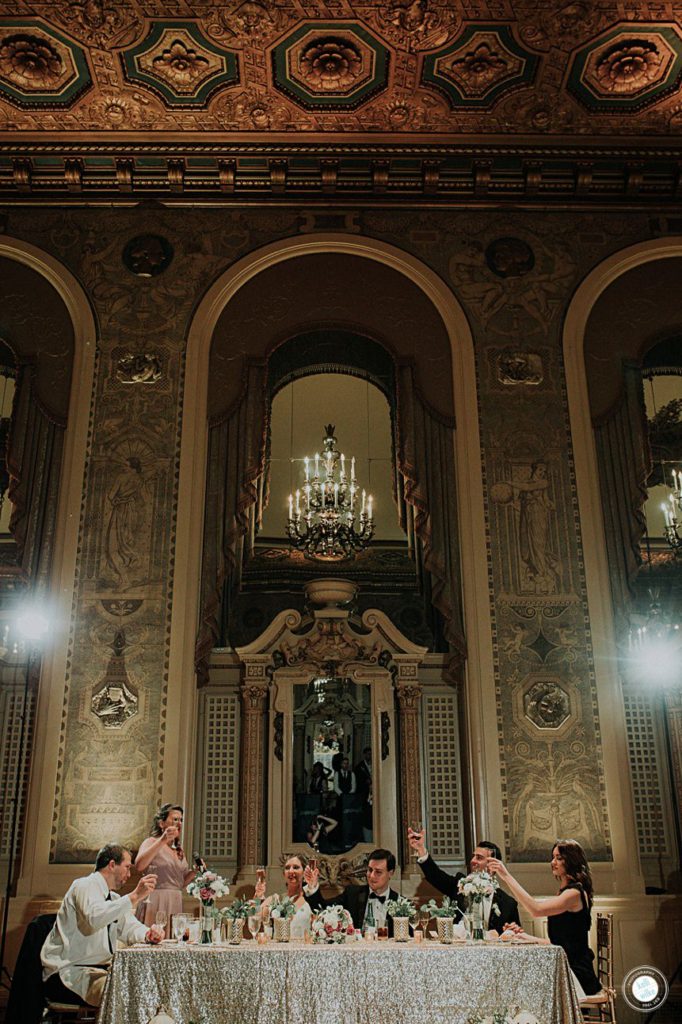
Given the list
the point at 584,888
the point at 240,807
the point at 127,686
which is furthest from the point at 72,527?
the point at 584,888

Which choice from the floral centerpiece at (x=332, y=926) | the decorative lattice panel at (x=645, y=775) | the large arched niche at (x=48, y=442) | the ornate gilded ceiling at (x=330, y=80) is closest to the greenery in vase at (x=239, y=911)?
the floral centerpiece at (x=332, y=926)

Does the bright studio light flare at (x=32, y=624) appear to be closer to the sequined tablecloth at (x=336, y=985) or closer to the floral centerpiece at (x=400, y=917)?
the sequined tablecloth at (x=336, y=985)

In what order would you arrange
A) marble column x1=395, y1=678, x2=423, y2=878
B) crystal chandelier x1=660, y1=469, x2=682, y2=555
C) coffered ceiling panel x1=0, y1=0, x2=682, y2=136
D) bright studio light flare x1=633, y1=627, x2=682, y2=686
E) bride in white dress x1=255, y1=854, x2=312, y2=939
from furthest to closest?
crystal chandelier x1=660, y1=469, x2=682, y2=555 < marble column x1=395, y1=678, x2=423, y2=878 < bright studio light flare x1=633, y1=627, x2=682, y2=686 < coffered ceiling panel x1=0, y1=0, x2=682, y2=136 < bride in white dress x1=255, y1=854, x2=312, y2=939

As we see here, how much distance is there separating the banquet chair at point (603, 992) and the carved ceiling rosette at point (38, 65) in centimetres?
813

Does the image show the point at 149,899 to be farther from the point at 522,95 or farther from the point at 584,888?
the point at 522,95

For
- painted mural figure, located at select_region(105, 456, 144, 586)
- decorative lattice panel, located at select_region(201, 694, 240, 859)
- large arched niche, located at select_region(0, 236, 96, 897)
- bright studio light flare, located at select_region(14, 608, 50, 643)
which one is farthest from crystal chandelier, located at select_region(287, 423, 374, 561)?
bright studio light flare, located at select_region(14, 608, 50, 643)

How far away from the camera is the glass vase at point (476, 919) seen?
17.0 feet

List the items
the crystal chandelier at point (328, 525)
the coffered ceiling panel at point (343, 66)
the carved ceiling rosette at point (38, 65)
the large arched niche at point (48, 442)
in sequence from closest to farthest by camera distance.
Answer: the large arched niche at point (48, 442) < the coffered ceiling panel at point (343, 66) < the carved ceiling rosette at point (38, 65) < the crystal chandelier at point (328, 525)

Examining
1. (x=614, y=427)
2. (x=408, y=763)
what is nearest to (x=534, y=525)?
(x=614, y=427)

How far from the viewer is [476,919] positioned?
5.22 metres

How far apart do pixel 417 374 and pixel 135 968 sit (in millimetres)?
5900

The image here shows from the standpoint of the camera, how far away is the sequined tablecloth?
4.72 m

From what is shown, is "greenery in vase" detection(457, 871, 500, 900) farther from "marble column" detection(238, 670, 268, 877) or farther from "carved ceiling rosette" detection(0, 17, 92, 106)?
"carved ceiling rosette" detection(0, 17, 92, 106)
